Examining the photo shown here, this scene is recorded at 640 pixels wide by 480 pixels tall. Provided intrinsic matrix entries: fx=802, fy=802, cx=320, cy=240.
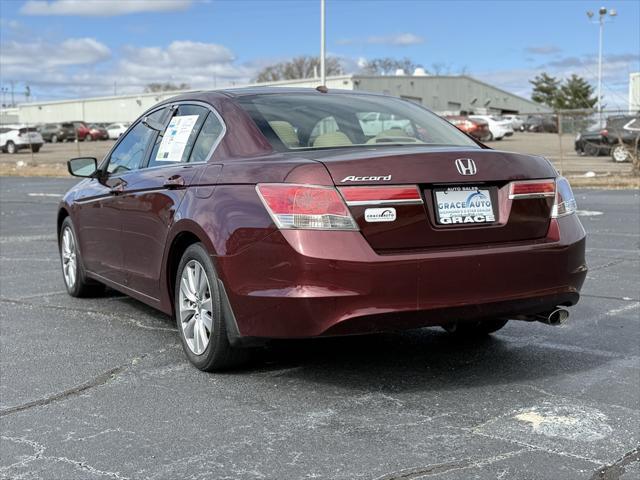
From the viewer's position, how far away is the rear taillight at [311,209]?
12.7ft

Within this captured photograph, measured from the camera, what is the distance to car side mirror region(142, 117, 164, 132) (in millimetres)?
5596

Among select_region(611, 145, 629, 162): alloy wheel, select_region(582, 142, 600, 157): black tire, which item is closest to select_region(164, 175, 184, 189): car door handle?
select_region(611, 145, 629, 162): alloy wheel

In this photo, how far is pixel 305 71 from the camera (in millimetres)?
98438

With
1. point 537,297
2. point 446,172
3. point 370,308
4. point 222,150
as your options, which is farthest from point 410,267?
point 222,150

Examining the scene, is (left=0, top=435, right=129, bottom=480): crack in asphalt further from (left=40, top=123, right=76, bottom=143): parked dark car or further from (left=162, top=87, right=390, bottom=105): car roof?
(left=40, top=123, right=76, bottom=143): parked dark car

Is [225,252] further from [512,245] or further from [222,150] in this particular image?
[512,245]

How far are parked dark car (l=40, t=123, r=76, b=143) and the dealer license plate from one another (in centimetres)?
6427

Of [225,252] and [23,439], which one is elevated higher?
[225,252]

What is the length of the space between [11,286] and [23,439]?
420 cm

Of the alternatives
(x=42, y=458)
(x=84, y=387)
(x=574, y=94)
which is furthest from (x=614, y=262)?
(x=574, y=94)

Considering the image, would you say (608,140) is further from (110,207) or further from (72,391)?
(72,391)

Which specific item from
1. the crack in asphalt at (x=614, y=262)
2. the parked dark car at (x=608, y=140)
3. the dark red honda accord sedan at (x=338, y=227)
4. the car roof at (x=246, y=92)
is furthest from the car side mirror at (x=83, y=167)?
the parked dark car at (x=608, y=140)

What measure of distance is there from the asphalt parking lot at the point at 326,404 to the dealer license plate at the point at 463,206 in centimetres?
93

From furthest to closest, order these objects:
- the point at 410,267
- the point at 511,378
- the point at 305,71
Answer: the point at 305,71
the point at 511,378
the point at 410,267
